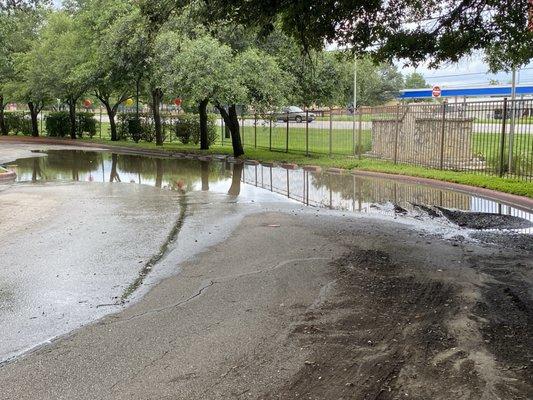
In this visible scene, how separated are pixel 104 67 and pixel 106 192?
60.7ft

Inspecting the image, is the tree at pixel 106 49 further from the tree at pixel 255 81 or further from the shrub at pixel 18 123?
the shrub at pixel 18 123

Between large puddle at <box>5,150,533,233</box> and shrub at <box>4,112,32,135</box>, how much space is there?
84.8ft

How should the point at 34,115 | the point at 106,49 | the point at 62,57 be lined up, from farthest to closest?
1. the point at 34,115
2. the point at 62,57
3. the point at 106,49

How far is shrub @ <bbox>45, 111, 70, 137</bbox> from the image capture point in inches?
1802

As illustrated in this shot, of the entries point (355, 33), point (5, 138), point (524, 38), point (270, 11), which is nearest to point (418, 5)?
point (355, 33)

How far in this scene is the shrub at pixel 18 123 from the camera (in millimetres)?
50906

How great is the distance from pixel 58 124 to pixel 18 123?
7.30 metres

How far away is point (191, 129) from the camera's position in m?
36.5

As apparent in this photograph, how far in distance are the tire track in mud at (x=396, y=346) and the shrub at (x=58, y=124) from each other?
4265 centimetres

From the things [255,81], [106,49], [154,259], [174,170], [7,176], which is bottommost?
[154,259]

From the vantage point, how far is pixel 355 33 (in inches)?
493

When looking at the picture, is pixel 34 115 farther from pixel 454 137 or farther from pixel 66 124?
pixel 454 137

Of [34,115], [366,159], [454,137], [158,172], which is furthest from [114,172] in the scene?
[34,115]

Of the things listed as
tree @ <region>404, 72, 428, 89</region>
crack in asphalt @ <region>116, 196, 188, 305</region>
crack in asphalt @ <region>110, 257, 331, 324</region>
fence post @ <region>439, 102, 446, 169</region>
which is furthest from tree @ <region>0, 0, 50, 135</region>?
tree @ <region>404, 72, 428, 89</region>
